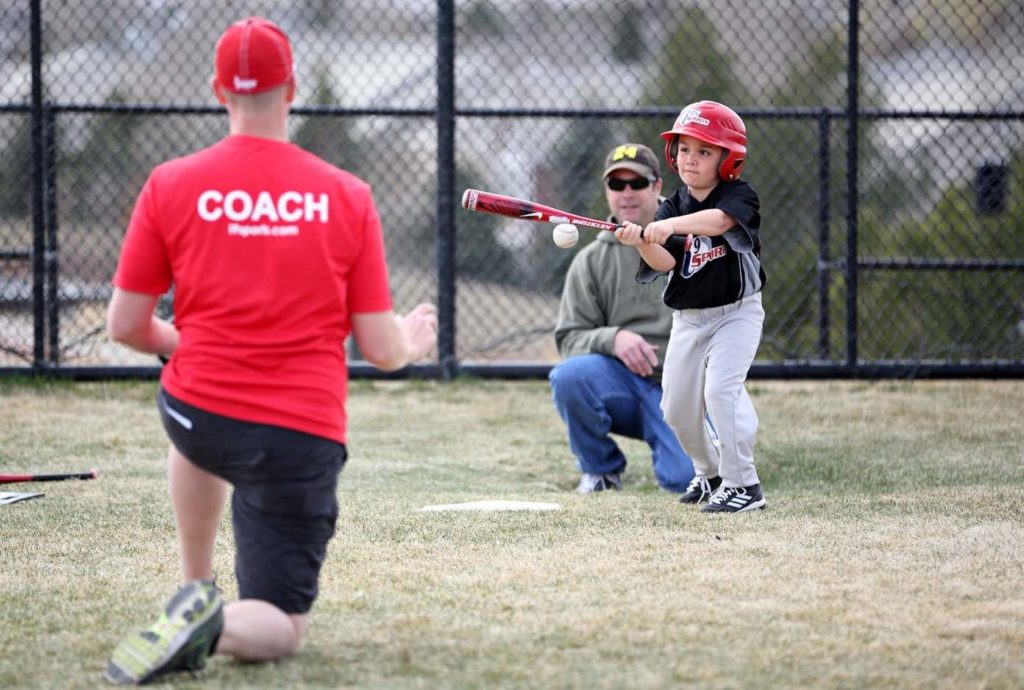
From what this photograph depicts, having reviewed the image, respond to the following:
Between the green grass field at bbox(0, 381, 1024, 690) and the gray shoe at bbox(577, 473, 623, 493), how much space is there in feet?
0.37

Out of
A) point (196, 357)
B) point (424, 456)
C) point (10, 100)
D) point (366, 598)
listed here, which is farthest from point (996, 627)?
point (10, 100)

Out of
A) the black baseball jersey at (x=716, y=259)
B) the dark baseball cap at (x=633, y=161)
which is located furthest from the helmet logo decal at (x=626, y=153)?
the black baseball jersey at (x=716, y=259)

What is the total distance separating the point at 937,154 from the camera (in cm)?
1389

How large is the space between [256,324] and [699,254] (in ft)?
7.16

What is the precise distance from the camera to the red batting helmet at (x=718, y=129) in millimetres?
4266

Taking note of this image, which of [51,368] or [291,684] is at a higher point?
[291,684]

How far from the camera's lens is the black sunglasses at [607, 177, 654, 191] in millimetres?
5129

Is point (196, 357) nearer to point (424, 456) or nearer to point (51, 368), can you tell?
point (424, 456)

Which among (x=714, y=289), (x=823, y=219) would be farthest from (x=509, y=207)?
(x=823, y=219)

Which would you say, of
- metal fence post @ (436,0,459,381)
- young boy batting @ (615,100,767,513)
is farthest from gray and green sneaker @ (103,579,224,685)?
metal fence post @ (436,0,459,381)

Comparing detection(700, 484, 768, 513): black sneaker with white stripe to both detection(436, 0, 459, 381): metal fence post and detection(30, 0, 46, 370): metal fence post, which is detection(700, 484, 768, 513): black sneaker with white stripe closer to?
detection(436, 0, 459, 381): metal fence post

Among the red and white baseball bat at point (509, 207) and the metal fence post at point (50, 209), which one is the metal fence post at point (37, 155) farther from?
the red and white baseball bat at point (509, 207)

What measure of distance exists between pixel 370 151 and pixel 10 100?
3574mm

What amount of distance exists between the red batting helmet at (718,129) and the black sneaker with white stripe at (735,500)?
1.06 meters
